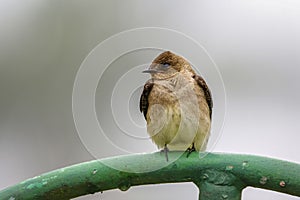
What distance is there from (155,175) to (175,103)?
0.75 metres

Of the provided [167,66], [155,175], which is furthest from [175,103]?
[155,175]

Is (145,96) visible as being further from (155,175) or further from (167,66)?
(155,175)

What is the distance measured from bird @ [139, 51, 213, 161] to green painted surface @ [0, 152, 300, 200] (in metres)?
0.57

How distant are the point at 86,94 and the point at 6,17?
1.70 m

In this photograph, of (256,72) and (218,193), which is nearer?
(218,193)

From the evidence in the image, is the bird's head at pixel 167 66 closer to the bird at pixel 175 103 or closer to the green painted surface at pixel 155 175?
the bird at pixel 175 103

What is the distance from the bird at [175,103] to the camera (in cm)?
147

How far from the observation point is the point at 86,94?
887 millimetres

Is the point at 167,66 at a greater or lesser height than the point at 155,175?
greater

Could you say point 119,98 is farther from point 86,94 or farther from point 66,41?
point 66,41

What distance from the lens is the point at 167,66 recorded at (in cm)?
158

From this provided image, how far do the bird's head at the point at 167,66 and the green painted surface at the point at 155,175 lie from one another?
689 millimetres

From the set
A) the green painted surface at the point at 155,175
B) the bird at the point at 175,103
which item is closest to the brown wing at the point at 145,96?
the bird at the point at 175,103

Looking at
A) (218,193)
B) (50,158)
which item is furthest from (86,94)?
(50,158)
